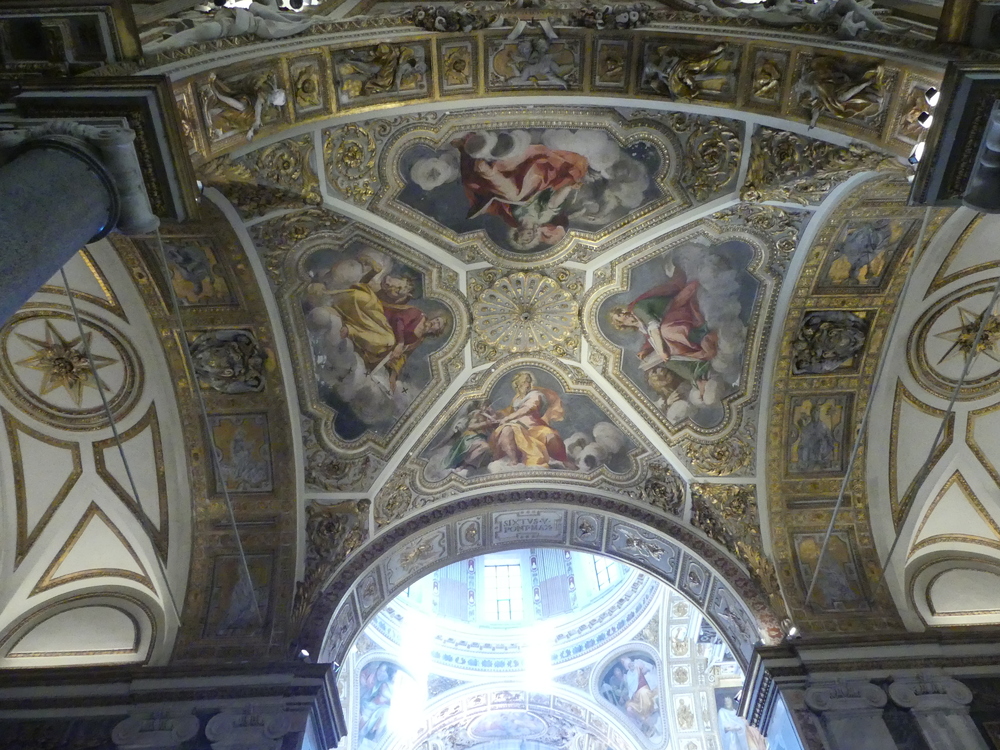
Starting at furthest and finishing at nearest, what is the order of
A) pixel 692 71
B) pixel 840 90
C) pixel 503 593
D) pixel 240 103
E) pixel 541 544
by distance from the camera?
pixel 503 593
pixel 541 544
pixel 692 71
pixel 840 90
pixel 240 103

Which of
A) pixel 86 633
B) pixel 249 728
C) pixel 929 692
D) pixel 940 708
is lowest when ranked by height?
pixel 940 708

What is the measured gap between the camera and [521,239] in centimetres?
1112

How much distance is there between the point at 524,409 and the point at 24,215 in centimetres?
894

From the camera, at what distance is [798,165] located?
8984 millimetres

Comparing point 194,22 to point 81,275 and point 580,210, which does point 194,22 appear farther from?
point 580,210

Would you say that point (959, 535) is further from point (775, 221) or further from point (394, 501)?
point (394, 501)

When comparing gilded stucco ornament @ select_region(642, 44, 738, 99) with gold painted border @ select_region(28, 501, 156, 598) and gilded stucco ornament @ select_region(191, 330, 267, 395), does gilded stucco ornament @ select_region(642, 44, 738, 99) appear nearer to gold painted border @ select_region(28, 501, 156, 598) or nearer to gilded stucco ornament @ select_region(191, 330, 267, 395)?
gilded stucco ornament @ select_region(191, 330, 267, 395)

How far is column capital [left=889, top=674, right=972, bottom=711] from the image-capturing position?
9.60m

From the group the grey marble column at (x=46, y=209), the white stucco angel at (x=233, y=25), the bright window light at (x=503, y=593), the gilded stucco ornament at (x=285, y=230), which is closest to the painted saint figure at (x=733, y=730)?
the bright window light at (x=503, y=593)

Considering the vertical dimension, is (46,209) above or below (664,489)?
below

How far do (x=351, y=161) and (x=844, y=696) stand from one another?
9720mm

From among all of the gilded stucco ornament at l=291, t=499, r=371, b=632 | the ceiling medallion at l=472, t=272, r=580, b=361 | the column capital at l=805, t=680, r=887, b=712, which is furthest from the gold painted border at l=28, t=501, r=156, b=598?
the column capital at l=805, t=680, r=887, b=712

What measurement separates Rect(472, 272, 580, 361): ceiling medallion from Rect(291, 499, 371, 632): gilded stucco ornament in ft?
11.1

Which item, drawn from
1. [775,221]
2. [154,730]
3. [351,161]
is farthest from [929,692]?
[351,161]
